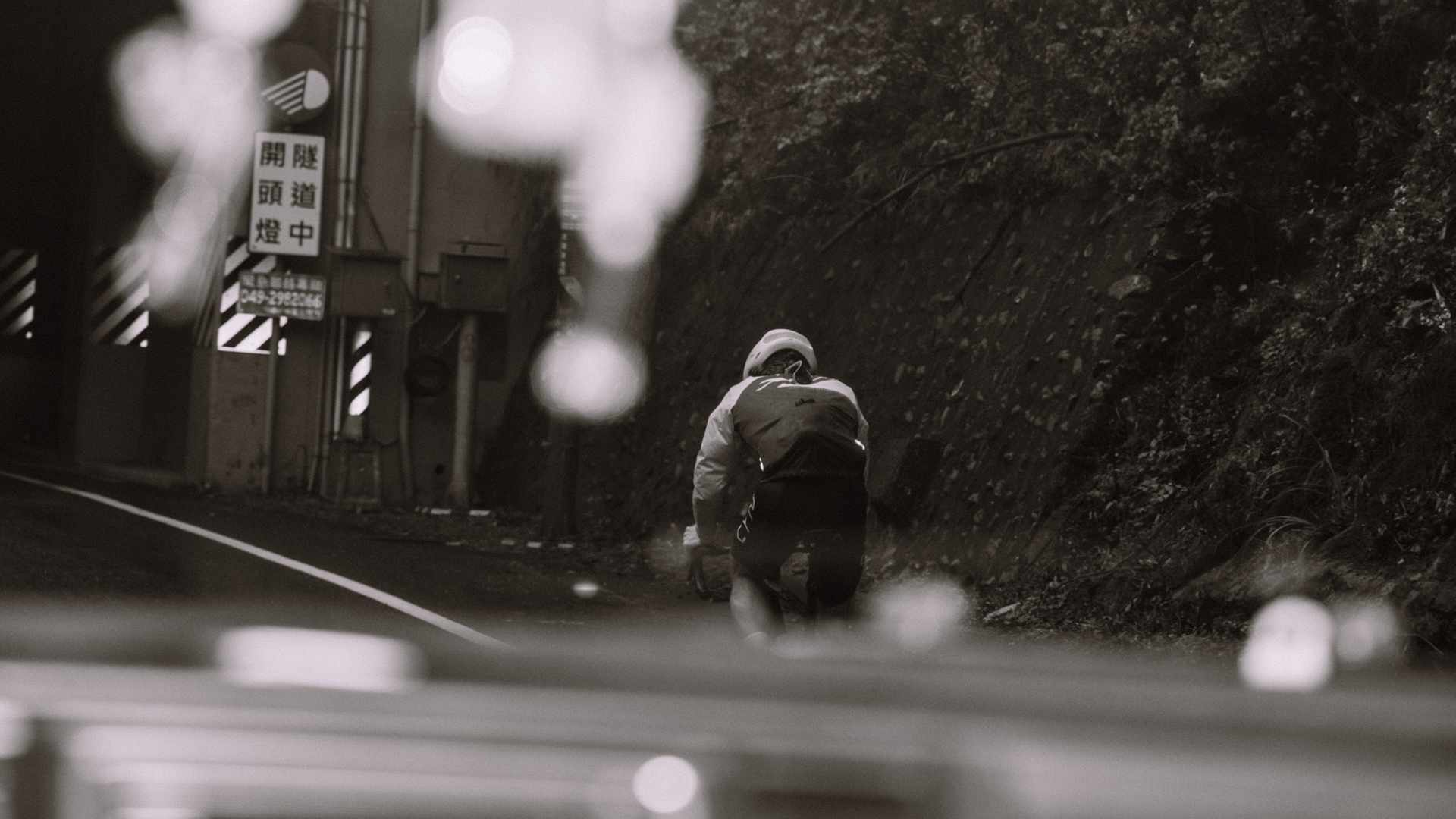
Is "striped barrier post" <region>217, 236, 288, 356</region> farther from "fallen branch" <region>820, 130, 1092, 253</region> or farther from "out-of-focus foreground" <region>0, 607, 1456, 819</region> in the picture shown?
"out-of-focus foreground" <region>0, 607, 1456, 819</region>

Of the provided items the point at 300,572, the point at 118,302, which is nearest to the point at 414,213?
the point at 118,302

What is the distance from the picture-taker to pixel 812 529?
18.1 ft

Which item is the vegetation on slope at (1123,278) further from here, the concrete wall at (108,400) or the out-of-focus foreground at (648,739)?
the concrete wall at (108,400)

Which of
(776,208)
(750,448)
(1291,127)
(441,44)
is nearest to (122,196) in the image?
(441,44)

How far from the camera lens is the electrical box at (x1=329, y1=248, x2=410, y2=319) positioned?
795 inches

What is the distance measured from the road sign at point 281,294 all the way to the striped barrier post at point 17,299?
36.3 feet

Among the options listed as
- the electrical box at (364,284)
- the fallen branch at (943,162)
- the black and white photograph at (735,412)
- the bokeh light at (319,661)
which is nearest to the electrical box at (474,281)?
the black and white photograph at (735,412)

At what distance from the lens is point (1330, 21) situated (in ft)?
32.8

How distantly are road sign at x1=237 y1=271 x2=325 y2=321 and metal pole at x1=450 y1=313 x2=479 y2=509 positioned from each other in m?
1.81

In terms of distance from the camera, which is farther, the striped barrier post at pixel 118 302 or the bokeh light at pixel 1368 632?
the striped barrier post at pixel 118 302

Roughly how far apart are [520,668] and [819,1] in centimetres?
1229

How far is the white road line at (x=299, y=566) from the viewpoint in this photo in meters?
9.16

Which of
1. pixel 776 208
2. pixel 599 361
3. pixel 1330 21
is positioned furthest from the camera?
pixel 599 361

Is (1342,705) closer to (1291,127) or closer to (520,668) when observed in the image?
(520,668)
